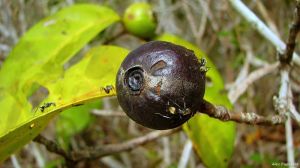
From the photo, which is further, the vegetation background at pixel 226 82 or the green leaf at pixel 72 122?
the vegetation background at pixel 226 82

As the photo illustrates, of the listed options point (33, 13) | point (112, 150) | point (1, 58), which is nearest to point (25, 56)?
point (112, 150)

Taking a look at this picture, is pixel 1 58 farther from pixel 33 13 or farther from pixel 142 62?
pixel 142 62

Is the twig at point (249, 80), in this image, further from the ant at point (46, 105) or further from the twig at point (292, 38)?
the ant at point (46, 105)

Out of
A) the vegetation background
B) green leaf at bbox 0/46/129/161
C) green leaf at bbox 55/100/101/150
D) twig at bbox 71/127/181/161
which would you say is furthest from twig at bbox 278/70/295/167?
green leaf at bbox 55/100/101/150

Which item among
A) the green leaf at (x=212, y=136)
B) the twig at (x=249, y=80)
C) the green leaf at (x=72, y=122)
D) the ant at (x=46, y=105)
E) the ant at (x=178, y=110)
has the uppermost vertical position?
the green leaf at (x=72, y=122)

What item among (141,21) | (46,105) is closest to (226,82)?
(141,21)

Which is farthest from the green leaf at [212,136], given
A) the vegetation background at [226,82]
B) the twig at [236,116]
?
the vegetation background at [226,82]

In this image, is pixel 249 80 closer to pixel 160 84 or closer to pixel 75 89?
pixel 75 89

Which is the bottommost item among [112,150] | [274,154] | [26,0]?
[274,154]
